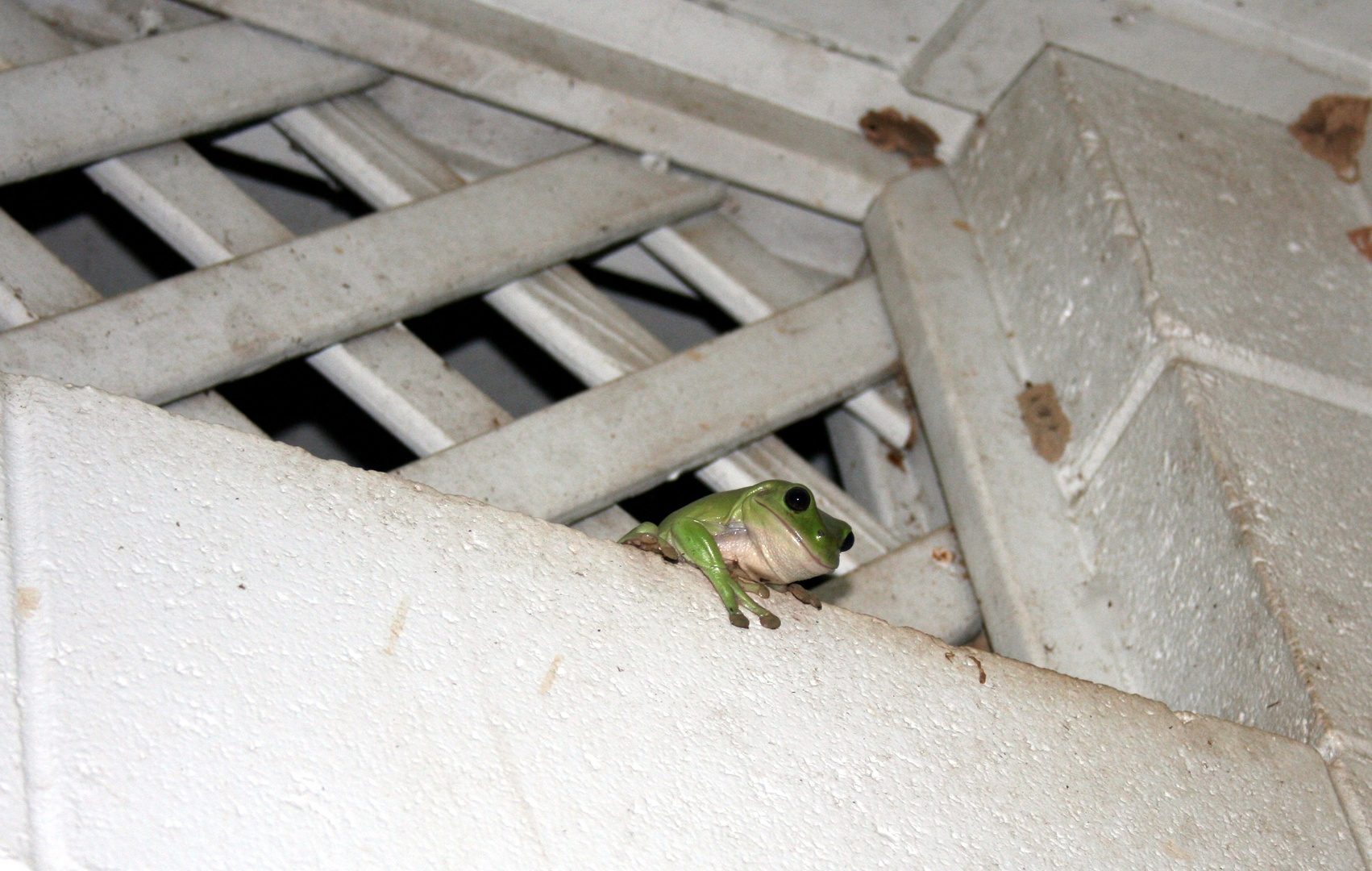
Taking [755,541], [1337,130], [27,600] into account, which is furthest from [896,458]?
[27,600]

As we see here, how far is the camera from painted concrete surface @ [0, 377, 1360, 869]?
86 cm

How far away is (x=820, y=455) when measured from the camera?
319 cm

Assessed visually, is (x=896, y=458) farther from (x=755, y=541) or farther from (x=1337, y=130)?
(x=1337, y=130)

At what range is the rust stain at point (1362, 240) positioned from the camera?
1876mm

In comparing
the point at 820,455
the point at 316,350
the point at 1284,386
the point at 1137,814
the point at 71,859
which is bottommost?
the point at 820,455

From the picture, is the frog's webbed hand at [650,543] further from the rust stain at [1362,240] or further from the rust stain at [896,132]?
the rust stain at [1362,240]

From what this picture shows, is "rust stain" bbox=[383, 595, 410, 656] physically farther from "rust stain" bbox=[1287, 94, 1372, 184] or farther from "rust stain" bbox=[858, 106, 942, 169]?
"rust stain" bbox=[1287, 94, 1372, 184]

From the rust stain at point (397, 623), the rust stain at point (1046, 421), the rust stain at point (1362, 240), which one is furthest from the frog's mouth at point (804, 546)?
the rust stain at point (1362, 240)

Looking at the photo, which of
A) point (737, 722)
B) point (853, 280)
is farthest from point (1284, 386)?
point (737, 722)

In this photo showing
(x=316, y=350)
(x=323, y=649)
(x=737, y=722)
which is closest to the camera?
(x=323, y=649)

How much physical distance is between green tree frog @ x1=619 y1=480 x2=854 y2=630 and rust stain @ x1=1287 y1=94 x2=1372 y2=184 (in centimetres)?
130

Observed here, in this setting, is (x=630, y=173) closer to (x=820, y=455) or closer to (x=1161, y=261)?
(x=1161, y=261)

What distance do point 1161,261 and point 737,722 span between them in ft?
3.17

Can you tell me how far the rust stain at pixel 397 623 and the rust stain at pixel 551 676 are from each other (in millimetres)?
124
